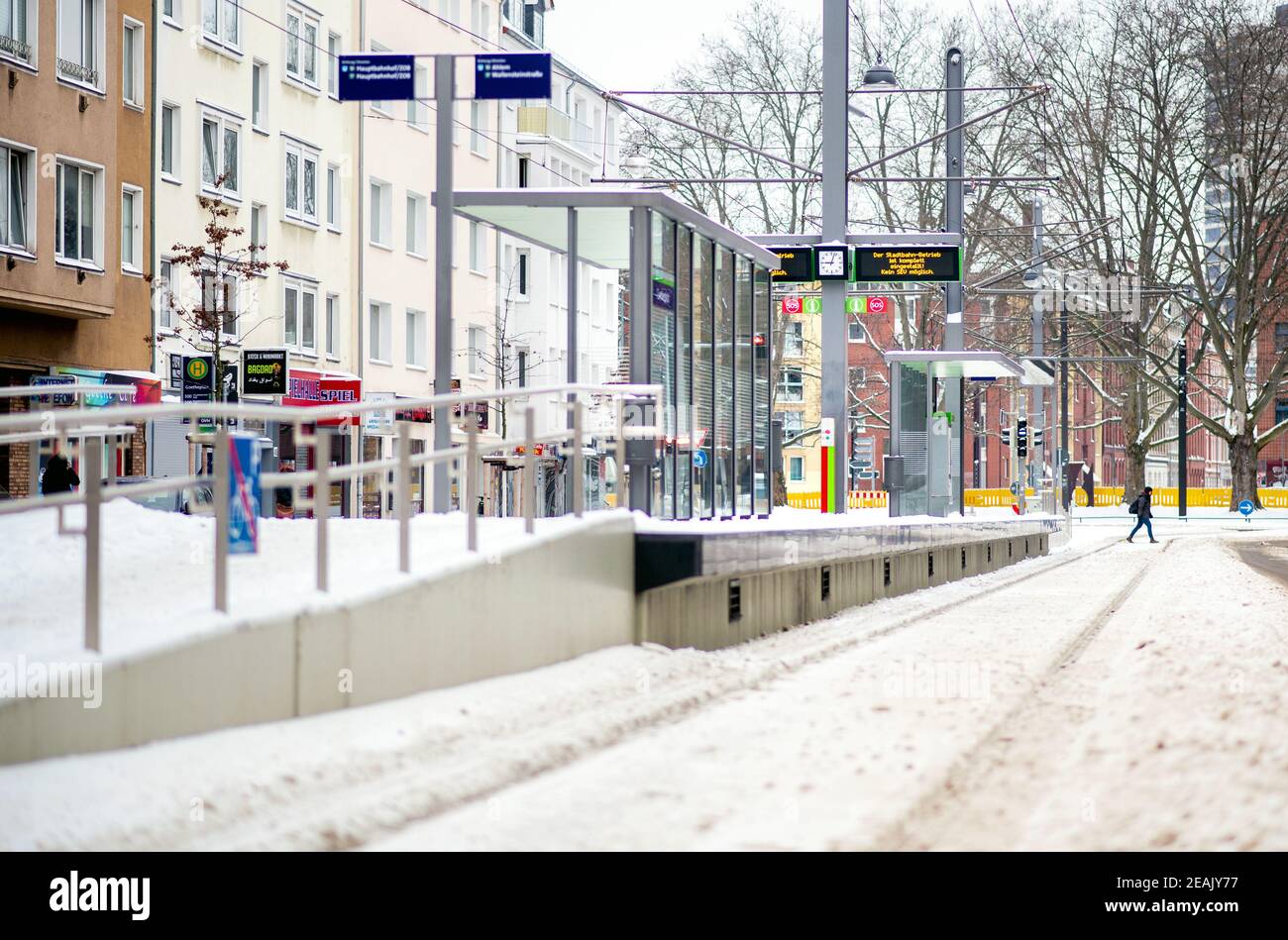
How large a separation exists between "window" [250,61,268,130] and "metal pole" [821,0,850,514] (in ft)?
64.5

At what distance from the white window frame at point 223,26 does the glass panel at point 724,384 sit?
2363 centimetres

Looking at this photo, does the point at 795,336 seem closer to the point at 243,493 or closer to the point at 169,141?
the point at 169,141

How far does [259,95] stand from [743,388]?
26027 mm

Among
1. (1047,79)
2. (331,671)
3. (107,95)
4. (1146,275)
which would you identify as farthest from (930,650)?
(1146,275)

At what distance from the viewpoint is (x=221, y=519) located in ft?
32.0

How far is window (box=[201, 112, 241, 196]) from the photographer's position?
42406 mm

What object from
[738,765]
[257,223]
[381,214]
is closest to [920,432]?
[257,223]

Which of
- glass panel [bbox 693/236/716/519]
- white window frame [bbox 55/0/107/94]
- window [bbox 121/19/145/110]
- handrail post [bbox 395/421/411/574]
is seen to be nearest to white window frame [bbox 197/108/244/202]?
window [bbox 121/19/145/110]

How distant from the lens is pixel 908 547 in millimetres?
26453

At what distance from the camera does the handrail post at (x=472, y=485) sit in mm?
12131

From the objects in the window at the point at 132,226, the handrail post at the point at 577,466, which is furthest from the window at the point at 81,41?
the handrail post at the point at 577,466

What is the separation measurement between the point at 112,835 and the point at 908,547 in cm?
1984

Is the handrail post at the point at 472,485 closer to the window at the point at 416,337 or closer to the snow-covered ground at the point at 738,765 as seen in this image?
the snow-covered ground at the point at 738,765
